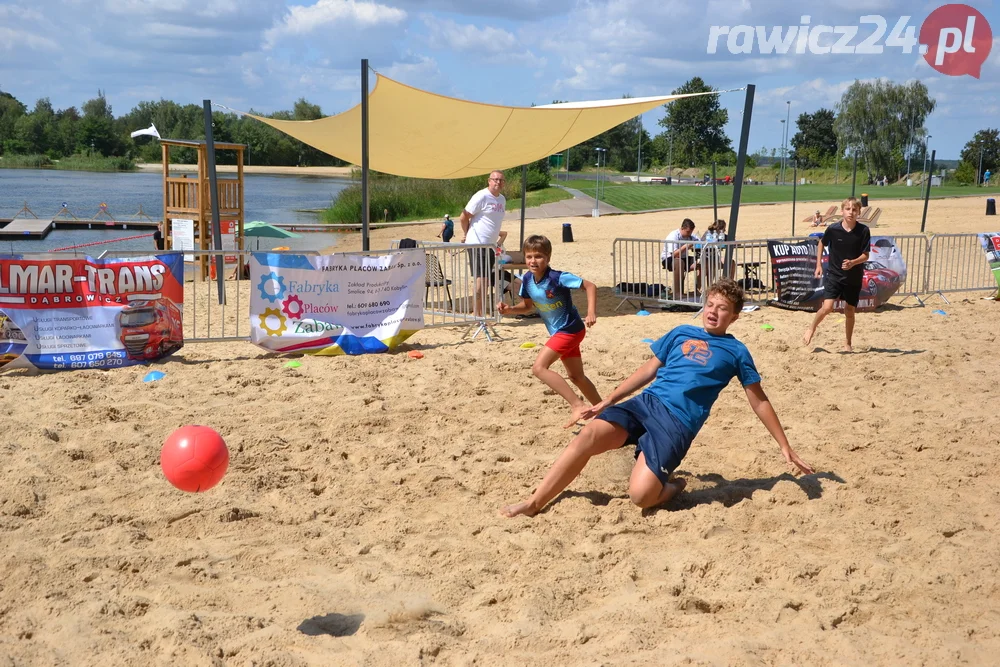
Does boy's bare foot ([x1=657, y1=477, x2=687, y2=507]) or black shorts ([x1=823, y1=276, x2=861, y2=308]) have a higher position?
black shorts ([x1=823, y1=276, x2=861, y2=308])

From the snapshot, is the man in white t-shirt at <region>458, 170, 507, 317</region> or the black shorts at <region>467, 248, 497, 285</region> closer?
the black shorts at <region>467, 248, 497, 285</region>

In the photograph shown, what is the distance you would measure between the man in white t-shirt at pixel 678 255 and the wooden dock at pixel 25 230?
974 inches

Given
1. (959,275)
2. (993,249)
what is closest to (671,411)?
(993,249)

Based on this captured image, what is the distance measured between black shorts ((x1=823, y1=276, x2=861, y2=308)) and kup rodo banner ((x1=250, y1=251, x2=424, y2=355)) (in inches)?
183

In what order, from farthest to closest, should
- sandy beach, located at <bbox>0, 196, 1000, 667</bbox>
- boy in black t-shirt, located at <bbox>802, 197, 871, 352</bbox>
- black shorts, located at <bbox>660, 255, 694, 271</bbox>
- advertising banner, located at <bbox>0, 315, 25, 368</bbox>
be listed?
1. black shorts, located at <bbox>660, 255, 694, 271</bbox>
2. boy in black t-shirt, located at <bbox>802, 197, 871, 352</bbox>
3. advertising banner, located at <bbox>0, 315, 25, 368</bbox>
4. sandy beach, located at <bbox>0, 196, 1000, 667</bbox>

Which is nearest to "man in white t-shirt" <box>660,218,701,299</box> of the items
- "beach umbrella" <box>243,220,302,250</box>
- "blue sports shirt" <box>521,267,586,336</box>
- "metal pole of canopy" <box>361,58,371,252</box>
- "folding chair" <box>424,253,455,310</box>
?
"folding chair" <box>424,253,455,310</box>

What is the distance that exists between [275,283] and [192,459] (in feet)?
18.6

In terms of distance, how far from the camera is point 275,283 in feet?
31.8

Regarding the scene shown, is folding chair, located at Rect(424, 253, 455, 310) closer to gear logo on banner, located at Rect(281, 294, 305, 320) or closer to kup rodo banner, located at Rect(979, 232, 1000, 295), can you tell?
gear logo on banner, located at Rect(281, 294, 305, 320)

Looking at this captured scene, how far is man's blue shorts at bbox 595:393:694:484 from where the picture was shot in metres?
5.01

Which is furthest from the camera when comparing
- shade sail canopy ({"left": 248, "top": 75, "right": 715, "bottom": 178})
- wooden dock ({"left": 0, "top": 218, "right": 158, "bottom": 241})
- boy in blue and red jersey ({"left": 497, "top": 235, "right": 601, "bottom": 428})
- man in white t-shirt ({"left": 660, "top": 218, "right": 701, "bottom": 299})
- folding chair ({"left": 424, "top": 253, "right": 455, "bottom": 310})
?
wooden dock ({"left": 0, "top": 218, "right": 158, "bottom": 241})

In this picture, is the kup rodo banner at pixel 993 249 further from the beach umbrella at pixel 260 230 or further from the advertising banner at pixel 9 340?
the beach umbrella at pixel 260 230

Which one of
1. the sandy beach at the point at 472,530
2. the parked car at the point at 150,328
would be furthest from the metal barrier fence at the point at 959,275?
the parked car at the point at 150,328

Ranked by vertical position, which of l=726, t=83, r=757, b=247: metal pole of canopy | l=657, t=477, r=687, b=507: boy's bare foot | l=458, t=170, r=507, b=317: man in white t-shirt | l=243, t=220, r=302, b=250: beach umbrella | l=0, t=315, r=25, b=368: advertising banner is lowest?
l=657, t=477, r=687, b=507: boy's bare foot
